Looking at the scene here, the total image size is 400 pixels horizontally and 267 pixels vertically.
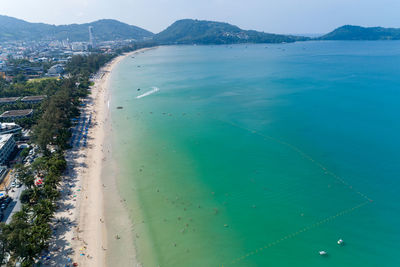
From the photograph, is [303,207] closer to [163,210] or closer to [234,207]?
[234,207]

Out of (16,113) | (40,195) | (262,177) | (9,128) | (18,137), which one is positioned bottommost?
(262,177)

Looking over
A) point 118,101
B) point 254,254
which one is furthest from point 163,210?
point 118,101

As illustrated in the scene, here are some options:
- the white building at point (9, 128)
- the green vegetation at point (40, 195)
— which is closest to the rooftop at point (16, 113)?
the green vegetation at point (40, 195)

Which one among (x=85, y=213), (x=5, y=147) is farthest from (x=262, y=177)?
(x=5, y=147)

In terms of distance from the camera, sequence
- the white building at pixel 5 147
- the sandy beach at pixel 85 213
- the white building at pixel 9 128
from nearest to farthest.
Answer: the sandy beach at pixel 85 213 < the white building at pixel 5 147 < the white building at pixel 9 128

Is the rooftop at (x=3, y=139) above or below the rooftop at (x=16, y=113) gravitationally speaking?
below

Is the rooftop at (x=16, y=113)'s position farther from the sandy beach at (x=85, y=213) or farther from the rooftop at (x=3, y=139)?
the sandy beach at (x=85, y=213)

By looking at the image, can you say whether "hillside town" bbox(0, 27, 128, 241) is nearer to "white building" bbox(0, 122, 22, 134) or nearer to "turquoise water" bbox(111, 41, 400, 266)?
"white building" bbox(0, 122, 22, 134)

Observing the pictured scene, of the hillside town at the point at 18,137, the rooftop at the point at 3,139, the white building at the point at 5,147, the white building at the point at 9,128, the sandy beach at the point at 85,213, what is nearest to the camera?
the sandy beach at the point at 85,213

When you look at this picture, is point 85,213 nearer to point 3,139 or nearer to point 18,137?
point 3,139
